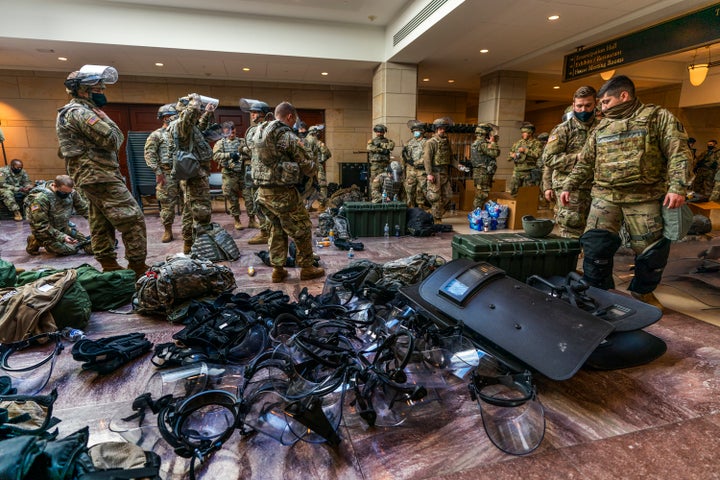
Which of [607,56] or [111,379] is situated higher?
[607,56]

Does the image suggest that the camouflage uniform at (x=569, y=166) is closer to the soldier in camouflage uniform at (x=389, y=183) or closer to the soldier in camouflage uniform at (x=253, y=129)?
the soldier in camouflage uniform at (x=253, y=129)

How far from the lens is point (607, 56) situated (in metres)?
5.96

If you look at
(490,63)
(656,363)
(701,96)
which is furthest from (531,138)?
A: (656,363)

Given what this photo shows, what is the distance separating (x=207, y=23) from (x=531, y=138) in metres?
6.94

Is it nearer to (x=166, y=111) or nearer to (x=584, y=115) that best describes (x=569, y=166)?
(x=584, y=115)

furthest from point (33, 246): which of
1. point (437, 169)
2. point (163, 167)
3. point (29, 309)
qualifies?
point (437, 169)

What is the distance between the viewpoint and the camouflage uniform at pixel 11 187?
7352 millimetres

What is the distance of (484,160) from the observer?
7637 mm

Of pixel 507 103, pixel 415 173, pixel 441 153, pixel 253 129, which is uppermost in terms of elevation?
Result: pixel 507 103

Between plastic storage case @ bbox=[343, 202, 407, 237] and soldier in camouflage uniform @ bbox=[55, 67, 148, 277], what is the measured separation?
293cm

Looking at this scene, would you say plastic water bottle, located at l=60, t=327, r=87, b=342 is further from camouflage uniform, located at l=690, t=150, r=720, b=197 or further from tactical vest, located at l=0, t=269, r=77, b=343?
camouflage uniform, located at l=690, t=150, r=720, b=197

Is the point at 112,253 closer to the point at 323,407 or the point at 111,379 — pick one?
the point at 111,379

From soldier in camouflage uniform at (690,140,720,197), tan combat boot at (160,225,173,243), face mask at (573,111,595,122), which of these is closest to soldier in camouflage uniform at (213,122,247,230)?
tan combat boot at (160,225,173,243)

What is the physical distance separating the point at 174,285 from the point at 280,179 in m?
1.27
